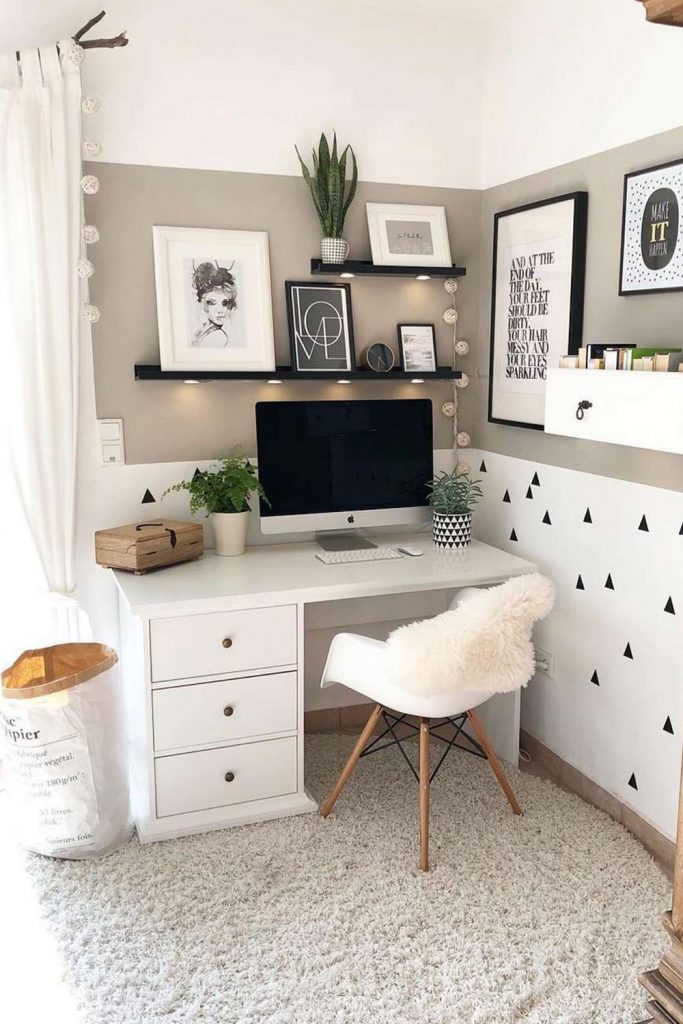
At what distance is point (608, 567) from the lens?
2654 mm

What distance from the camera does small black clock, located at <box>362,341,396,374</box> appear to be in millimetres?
3135

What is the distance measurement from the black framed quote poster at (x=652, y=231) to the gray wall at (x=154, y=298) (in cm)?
92

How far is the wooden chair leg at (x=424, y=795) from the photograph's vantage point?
2420 millimetres

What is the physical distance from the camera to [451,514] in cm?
305

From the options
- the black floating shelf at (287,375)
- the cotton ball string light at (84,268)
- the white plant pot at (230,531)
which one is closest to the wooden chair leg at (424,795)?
the white plant pot at (230,531)

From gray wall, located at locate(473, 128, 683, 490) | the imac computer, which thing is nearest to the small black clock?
the imac computer

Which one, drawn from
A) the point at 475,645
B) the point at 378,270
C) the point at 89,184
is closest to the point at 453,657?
the point at 475,645

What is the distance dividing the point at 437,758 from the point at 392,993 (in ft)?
3.90

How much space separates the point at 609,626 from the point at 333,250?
153 cm

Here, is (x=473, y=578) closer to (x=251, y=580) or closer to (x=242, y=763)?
(x=251, y=580)

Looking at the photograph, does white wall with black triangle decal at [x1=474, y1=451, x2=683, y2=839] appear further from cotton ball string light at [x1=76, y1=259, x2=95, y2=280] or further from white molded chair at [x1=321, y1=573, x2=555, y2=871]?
cotton ball string light at [x1=76, y1=259, x2=95, y2=280]

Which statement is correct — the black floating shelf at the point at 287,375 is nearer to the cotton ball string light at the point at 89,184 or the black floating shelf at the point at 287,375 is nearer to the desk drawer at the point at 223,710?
the cotton ball string light at the point at 89,184

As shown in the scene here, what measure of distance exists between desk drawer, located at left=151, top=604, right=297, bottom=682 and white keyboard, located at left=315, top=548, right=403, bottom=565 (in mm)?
331

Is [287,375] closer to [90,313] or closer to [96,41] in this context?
[90,313]
